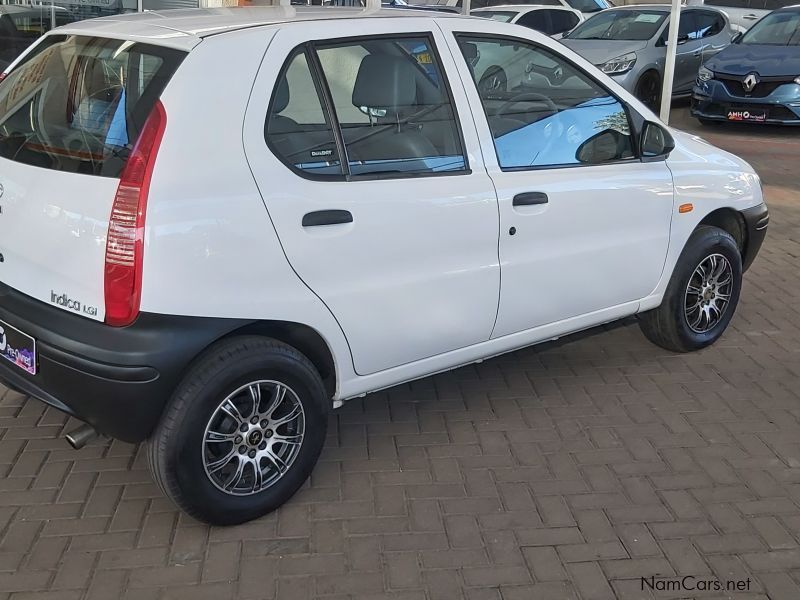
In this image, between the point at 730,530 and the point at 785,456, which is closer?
the point at 730,530

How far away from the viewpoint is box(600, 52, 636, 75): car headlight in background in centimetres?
1191

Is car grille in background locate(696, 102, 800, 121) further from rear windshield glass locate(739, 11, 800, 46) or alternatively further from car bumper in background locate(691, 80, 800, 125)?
rear windshield glass locate(739, 11, 800, 46)

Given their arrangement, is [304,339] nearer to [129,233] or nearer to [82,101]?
[129,233]

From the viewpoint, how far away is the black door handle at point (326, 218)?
3.02 m

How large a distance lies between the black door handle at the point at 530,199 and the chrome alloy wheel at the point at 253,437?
1.22m

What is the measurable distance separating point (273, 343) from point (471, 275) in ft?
2.93

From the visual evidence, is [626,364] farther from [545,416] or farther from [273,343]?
[273,343]

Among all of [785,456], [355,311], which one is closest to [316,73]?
[355,311]

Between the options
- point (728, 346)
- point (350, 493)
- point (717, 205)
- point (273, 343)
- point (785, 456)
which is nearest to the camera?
point (273, 343)

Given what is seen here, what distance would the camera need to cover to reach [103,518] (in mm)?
3176

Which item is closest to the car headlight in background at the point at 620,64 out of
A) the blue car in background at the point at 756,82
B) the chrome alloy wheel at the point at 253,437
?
the blue car in background at the point at 756,82

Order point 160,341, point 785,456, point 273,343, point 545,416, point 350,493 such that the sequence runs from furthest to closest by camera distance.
Result: 1. point 545,416
2. point 785,456
3. point 350,493
4. point 273,343
5. point 160,341

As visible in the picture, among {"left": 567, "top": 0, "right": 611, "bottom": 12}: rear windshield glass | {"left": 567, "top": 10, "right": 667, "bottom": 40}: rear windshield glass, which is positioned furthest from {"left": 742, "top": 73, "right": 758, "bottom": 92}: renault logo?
{"left": 567, "top": 0, "right": 611, "bottom": 12}: rear windshield glass

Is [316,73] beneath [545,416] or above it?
above
